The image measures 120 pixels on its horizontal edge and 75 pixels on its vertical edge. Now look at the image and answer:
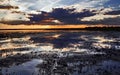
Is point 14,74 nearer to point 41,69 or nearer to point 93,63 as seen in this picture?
point 41,69

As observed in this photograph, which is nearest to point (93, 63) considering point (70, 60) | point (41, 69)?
point (70, 60)

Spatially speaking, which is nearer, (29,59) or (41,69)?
(41,69)

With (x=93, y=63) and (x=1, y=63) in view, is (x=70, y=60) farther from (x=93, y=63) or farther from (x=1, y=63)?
(x=1, y=63)

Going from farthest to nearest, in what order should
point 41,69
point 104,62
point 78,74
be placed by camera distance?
point 104,62
point 41,69
point 78,74

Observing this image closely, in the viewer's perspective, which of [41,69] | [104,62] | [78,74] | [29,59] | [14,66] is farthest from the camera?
[29,59]

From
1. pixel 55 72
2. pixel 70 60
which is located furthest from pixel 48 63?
pixel 55 72

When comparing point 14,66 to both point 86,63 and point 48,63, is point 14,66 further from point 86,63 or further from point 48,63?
point 86,63

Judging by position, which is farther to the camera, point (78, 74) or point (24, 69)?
point (24, 69)

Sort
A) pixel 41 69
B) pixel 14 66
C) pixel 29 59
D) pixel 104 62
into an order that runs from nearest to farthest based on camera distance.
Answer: pixel 41 69 → pixel 14 66 → pixel 104 62 → pixel 29 59
